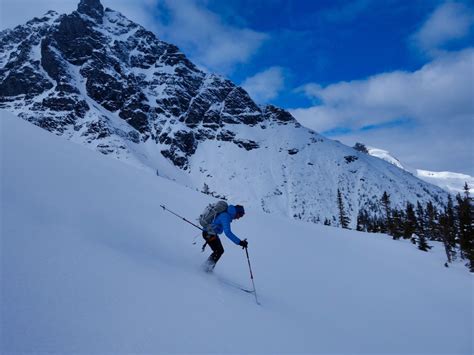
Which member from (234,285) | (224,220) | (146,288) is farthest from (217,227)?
(146,288)

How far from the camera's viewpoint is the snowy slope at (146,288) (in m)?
3.31

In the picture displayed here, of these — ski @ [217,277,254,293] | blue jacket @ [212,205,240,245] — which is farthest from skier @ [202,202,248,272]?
ski @ [217,277,254,293]

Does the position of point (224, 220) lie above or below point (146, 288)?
above

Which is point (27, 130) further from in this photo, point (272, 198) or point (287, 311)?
point (272, 198)

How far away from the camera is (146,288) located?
471 cm

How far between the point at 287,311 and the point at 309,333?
3.76 feet

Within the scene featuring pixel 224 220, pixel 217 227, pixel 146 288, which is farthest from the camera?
pixel 217 227

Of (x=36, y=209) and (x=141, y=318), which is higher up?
(x=36, y=209)

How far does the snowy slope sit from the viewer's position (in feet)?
10.9

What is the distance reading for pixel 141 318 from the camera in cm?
383

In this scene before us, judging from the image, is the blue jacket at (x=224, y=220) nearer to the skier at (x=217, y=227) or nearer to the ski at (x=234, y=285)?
the skier at (x=217, y=227)

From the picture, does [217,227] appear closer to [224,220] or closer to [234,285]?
[224,220]

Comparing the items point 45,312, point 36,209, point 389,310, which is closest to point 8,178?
point 36,209

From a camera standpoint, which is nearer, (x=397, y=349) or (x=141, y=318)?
(x=141, y=318)
